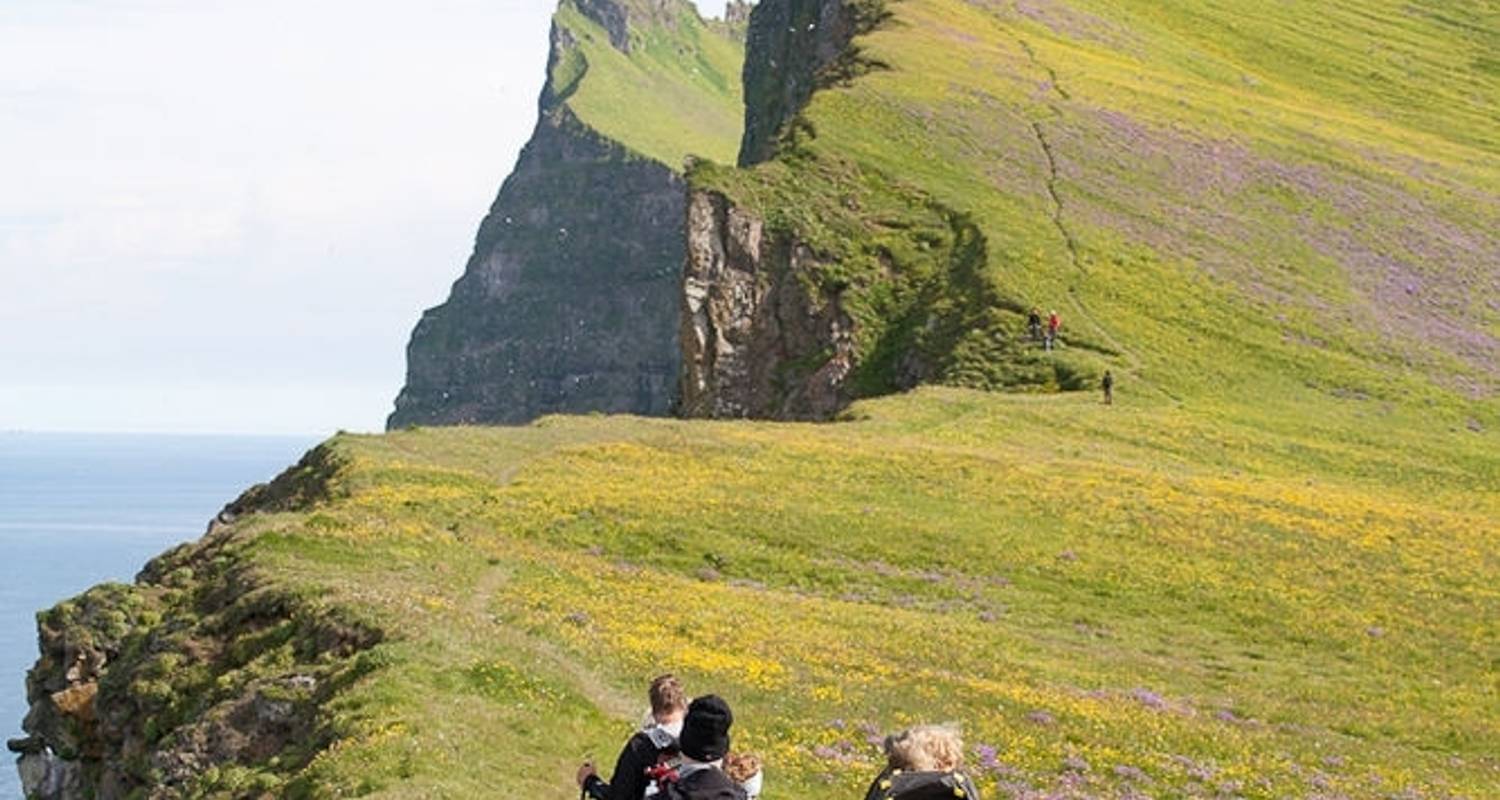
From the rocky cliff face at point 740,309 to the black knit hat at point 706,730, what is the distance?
91461 mm

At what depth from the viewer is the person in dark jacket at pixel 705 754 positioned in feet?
65.0

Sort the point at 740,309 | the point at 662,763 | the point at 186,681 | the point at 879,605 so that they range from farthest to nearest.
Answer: the point at 740,309 < the point at 879,605 < the point at 186,681 < the point at 662,763

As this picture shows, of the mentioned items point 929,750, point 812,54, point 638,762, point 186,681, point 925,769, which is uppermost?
point 812,54

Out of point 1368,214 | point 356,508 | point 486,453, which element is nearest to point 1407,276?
point 1368,214

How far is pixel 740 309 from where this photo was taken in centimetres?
11450

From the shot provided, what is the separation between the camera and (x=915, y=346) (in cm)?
10544

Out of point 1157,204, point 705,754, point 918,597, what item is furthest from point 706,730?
point 1157,204

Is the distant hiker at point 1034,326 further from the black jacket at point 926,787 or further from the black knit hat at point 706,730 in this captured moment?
the black jacket at point 926,787

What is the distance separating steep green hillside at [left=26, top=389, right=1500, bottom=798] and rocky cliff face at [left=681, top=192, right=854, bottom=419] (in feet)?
90.2

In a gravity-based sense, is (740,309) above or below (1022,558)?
above

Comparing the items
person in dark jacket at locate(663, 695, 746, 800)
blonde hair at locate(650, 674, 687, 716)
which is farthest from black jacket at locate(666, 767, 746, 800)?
blonde hair at locate(650, 674, 687, 716)

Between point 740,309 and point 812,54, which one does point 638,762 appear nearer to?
point 740,309

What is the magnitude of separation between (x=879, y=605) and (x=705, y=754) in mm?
34752

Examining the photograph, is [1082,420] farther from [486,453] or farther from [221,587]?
[221,587]
